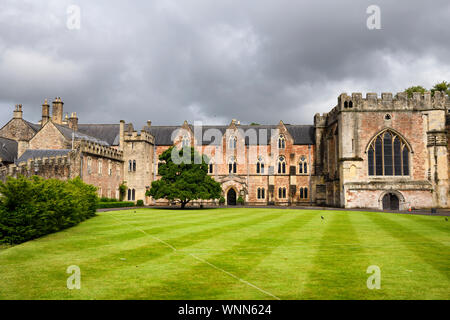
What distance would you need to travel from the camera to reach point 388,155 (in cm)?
4475

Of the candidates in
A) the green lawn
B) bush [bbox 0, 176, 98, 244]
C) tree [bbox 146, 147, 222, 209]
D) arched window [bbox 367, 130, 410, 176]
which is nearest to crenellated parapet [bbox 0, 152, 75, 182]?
tree [bbox 146, 147, 222, 209]

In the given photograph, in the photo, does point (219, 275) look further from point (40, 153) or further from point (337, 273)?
point (40, 153)

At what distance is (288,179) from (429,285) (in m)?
49.5

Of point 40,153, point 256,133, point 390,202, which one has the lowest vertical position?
point 390,202

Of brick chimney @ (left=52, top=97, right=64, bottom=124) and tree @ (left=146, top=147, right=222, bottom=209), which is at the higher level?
brick chimney @ (left=52, top=97, right=64, bottom=124)

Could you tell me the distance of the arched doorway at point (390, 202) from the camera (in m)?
43.7

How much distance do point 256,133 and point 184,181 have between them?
872 inches

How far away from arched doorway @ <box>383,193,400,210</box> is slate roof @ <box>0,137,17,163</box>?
162ft

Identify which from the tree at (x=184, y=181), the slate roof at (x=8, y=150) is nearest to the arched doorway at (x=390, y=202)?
the tree at (x=184, y=181)

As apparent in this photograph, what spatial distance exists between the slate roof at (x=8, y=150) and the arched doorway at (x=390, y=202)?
49.5 meters

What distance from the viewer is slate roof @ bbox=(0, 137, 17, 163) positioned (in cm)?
4713

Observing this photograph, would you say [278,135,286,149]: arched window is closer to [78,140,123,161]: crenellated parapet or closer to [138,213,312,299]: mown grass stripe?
[78,140,123,161]: crenellated parapet

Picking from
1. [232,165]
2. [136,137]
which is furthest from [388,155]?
[136,137]

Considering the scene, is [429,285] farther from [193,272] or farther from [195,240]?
[195,240]
